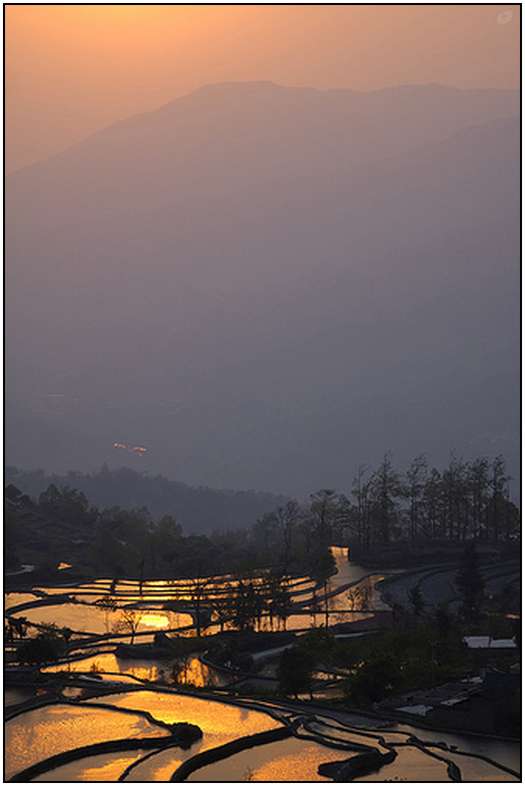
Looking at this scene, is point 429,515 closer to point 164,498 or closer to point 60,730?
point 60,730

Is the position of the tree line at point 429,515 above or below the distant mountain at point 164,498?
above

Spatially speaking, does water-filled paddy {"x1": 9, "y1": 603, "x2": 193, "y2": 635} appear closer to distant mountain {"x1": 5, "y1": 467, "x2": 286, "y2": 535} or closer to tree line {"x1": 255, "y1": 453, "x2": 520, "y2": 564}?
tree line {"x1": 255, "y1": 453, "x2": 520, "y2": 564}

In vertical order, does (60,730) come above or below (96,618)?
above

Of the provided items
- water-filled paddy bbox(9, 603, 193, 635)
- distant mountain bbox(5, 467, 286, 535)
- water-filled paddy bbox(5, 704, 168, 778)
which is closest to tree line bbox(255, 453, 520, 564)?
water-filled paddy bbox(9, 603, 193, 635)

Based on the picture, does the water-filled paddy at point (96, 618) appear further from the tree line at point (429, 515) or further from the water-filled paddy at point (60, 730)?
the tree line at point (429, 515)

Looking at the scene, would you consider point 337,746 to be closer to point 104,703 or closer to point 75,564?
point 104,703

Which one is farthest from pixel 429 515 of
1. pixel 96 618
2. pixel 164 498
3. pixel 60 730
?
pixel 164 498

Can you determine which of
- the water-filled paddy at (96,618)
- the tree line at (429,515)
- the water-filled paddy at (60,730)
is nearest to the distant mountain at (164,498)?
the tree line at (429,515)

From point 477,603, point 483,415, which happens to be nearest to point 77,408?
point 483,415
